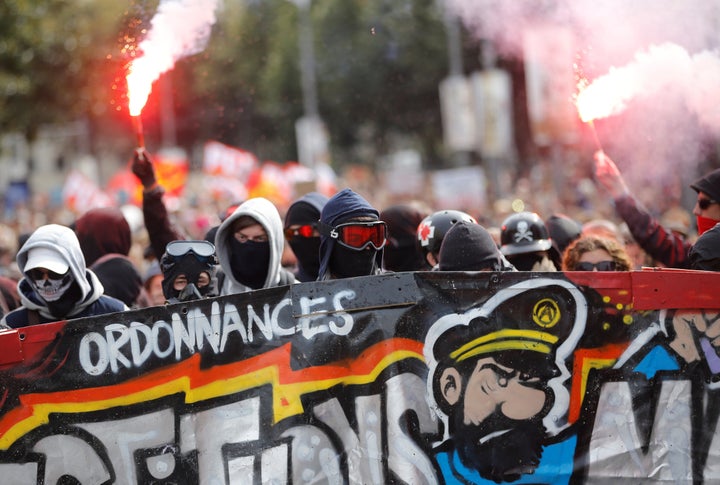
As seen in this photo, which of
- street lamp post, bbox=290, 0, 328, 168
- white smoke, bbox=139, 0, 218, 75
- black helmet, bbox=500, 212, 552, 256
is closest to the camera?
black helmet, bbox=500, 212, 552, 256

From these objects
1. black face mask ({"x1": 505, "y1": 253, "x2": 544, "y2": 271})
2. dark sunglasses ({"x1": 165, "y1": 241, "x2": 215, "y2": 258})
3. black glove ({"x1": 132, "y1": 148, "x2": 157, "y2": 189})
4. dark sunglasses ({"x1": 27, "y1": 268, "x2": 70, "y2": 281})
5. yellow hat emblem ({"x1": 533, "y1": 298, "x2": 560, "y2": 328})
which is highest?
black glove ({"x1": 132, "y1": 148, "x2": 157, "y2": 189})

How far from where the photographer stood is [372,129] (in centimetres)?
4616

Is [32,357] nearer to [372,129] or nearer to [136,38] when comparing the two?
[136,38]

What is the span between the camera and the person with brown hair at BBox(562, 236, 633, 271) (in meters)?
5.22

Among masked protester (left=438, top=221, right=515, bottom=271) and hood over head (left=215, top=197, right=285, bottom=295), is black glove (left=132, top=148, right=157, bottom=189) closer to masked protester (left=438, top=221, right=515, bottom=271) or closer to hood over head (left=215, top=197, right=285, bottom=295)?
hood over head (left=215, top=197, right=285, bottom=295)

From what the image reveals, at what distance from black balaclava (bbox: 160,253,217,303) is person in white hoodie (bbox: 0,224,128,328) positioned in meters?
0.32

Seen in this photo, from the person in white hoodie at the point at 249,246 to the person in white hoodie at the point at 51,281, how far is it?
1.93ft

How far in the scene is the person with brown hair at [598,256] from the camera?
5.22 m

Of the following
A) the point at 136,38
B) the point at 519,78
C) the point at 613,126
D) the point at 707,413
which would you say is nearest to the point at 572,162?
the point at 519,78

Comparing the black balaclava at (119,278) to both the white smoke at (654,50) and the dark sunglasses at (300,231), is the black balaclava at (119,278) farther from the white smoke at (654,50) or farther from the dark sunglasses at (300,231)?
the white smoke at (654,50)

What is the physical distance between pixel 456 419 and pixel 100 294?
166cm

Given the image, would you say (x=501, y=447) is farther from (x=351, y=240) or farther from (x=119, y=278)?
(x=119, y=278)

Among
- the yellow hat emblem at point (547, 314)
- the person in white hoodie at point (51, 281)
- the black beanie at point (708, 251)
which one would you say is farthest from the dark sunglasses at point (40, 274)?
the black beanie at point (708, 251)

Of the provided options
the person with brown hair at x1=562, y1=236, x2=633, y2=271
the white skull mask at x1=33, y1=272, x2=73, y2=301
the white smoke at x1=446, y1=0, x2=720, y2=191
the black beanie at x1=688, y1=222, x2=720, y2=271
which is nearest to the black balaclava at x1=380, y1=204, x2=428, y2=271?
the person with brown hair at x1=562, y1=236, x2=633, y2=271
